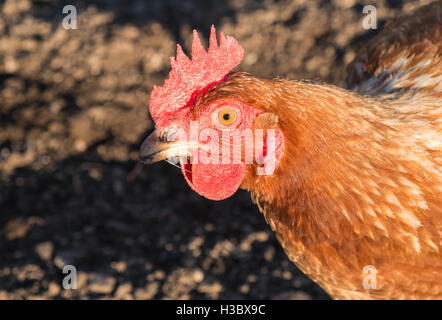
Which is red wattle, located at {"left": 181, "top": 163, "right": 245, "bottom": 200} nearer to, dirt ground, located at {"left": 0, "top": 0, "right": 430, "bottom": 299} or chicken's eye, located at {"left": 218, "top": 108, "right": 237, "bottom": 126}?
chicken's eye, located at {"left": 218, "top": 108, "right": 237, "bottom": 126}

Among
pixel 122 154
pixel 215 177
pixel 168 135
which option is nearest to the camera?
pixel 168 135

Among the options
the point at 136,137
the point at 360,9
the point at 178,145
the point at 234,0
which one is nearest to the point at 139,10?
the point at 234,0

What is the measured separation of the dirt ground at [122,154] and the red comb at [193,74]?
1418 millimetres

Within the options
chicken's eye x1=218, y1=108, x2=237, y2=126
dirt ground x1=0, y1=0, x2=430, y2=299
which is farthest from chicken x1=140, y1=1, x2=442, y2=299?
dirt ground x1=0, y1=0, x2=430, y2=299

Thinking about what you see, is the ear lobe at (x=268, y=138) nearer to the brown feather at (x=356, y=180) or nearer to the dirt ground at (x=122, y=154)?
the brown feather at (x=356, y=180)

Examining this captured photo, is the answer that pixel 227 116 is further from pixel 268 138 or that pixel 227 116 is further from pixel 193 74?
pixel 193 74

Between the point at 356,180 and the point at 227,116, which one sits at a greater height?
the point at 227,116

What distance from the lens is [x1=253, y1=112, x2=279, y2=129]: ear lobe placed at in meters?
1.78

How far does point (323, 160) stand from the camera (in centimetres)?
178

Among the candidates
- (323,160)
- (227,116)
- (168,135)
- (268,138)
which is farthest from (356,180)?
(168,135)

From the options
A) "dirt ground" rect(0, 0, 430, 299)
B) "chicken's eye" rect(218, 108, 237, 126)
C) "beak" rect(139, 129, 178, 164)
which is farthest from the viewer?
"dirt ground" rect(0, 0, 430, 299)

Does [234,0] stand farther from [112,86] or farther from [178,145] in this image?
[178,145]

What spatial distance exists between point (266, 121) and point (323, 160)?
0.26 m

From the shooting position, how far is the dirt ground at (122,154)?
301 centimetres
